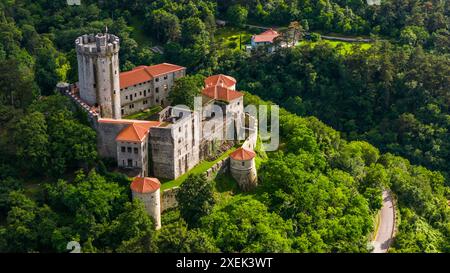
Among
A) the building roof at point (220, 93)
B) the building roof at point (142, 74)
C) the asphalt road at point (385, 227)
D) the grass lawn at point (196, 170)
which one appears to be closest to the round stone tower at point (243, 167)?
the grass lawn at point (196, 170)

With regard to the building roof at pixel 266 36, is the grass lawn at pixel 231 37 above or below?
below

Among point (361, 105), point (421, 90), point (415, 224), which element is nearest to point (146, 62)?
point (361, 105)

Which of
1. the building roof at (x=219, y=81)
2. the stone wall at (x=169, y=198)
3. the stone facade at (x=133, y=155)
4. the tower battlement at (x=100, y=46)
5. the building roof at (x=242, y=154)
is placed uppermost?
the tower battlement at (x=100, y=46)

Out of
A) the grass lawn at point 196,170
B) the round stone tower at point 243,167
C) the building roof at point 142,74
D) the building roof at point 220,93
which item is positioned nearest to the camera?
the grass lawn at point 196,170

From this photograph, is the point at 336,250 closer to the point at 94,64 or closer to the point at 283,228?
the point at 283,228

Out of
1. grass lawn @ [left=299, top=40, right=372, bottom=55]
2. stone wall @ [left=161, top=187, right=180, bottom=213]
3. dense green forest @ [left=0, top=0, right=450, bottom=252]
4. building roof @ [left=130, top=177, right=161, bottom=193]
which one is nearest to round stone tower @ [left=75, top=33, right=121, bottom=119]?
dense green forest @ [left=0, top=0, right=450, bottom=252]

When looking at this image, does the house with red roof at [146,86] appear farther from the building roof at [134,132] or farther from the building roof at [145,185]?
the building roof at [145,185]
